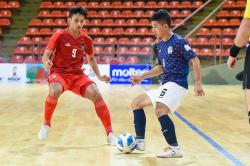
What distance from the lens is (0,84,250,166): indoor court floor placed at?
5.13m

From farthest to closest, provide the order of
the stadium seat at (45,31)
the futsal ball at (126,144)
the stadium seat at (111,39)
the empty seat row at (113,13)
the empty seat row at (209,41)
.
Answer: the empty seat row at (113,13) < the stadium seat at (45,31) < the stadium seat at (111,39) < the empty seat row at (209,41) < the futsal ball at (126,144)

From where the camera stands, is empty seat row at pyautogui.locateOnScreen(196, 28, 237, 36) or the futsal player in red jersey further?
empty seat row at pyautogui.locateOnScreen(196, 28, 237, 36)

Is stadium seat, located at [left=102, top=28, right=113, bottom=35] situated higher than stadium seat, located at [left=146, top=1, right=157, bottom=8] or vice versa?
stadium seat, located at [left=146, top=1, right=157, bottom=8]

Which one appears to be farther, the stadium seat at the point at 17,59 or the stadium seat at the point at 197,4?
the stadium seat at the point at 197,4

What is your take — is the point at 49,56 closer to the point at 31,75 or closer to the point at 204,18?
the point at 31,75

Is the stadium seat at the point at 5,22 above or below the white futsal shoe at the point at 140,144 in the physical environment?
above

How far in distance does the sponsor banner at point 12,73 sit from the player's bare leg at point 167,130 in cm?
1506

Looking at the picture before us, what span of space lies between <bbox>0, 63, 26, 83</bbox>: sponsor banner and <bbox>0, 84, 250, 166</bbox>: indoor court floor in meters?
8.26

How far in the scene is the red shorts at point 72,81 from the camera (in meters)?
6.12

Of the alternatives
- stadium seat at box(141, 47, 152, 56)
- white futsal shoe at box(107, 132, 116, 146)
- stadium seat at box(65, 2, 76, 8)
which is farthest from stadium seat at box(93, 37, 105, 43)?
white futsal shoe at box(107, 132, 116, 146)

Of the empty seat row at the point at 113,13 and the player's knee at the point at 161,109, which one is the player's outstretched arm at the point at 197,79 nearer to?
the player's knee at the point at 161,109

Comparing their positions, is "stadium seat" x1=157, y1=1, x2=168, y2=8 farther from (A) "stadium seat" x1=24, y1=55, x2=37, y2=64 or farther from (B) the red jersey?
(B) the red jersey

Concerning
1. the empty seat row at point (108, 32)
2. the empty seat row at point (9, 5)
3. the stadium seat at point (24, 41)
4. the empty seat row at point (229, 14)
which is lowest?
the stadium seat at point (24, 41)

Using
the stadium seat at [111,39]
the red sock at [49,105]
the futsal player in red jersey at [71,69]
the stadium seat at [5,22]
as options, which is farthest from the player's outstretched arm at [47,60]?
the stadium seat at [5,22]
